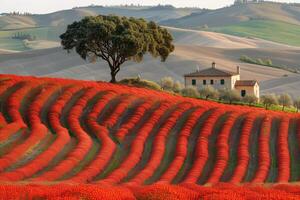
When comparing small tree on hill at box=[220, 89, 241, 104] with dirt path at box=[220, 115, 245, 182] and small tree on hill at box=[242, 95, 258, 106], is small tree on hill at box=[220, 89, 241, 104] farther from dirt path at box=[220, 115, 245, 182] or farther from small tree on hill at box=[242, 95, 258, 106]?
dirt path at box=[220, 115, 245, 182]

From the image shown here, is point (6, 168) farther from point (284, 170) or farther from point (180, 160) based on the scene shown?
point (284, 170)

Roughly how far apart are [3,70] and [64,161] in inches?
6272

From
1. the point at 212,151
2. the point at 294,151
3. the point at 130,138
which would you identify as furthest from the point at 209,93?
the point at 212,151

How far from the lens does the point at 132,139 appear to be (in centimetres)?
5072

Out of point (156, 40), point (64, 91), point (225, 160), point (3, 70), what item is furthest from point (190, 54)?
point (225, 160)

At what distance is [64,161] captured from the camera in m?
42.0

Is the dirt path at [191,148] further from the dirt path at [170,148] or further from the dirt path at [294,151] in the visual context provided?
the dirt path at [294,151]

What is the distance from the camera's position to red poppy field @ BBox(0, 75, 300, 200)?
4047cm

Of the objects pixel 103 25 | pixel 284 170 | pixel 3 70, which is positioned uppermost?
pixel 103 25

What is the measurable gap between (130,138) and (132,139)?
0.44 meters

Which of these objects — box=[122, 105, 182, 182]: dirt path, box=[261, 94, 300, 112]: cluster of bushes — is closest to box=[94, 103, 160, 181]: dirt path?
box=[122, 105, 182, 182]: dirt path

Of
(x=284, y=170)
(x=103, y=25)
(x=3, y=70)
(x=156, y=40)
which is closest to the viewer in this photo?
(x=284, y=170)

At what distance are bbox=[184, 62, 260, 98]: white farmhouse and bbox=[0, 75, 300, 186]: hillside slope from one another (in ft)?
141

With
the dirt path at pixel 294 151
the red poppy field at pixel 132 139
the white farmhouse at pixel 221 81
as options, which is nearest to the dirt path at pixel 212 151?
the red poppy field at pixel 132 139
